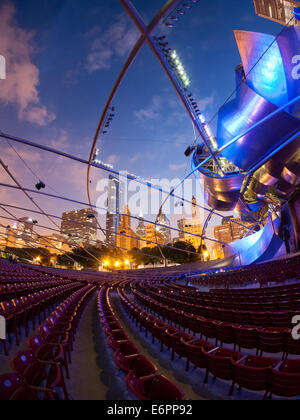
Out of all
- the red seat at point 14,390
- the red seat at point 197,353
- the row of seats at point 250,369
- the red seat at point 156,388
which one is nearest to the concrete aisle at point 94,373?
the red seat at point 156,388

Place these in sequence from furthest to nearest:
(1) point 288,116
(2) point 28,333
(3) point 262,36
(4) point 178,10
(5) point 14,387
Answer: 1. (3) point 262,36
2. (1) point 288,116
3. (4) point 178,10
4. (2) point 28,333
5. (5) point 14,387

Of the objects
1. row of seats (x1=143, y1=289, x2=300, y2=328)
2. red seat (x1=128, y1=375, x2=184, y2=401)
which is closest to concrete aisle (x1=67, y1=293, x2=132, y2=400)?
red seat (x1=128, y1=375, x2=184, y2=401)

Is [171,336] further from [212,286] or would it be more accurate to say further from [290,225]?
[290,225]

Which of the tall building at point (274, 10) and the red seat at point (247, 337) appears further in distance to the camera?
the tall building at point (274, 10)

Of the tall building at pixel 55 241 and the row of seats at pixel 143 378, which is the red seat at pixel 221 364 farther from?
the tall building at pixel 55 241

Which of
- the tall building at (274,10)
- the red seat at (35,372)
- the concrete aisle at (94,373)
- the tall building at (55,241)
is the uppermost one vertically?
the tall building at (274,10)

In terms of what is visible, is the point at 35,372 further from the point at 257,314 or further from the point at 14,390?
the point at 257,314

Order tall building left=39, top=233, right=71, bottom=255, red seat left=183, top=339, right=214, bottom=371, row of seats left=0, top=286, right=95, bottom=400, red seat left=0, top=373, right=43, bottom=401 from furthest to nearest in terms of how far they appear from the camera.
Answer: tall building left=39, top=233, right=71, bottom=255 < red seat left=183, top=339, right=214, bottom=371 < row of seats left=0, top=286, right=95, bottom=400 < red seat left=0, top=373, right=43, bottom=401

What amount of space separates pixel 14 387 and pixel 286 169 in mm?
30795

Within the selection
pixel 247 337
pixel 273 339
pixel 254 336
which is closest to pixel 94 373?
pixel 247 337

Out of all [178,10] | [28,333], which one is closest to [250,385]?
[28,333]

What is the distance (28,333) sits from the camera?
7168mm

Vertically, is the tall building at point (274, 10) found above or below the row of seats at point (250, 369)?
above

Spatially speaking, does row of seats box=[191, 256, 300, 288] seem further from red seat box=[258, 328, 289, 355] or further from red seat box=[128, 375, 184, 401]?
red seat box=[128, 375, 184, 401]
